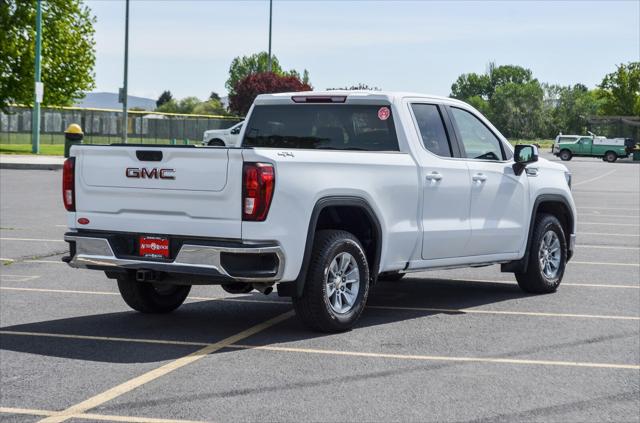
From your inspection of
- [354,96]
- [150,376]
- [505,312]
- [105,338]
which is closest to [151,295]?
[105,338]

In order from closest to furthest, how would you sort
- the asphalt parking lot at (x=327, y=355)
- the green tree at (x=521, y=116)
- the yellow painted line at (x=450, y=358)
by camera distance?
the asphalt parking lot at (x=327, y=355)
the yellow painted line at (x=450, y=358)
the green tree at (x=521, y=116)

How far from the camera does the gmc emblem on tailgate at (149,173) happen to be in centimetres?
799

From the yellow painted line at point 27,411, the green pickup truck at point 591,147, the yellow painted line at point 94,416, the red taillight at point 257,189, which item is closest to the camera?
the yellow painted line at point 94,416

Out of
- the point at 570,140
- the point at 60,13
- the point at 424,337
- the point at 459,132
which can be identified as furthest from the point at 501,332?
the point at 570,140

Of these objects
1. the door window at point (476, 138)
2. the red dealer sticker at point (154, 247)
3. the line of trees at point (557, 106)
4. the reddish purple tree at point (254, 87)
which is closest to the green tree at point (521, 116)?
the line of trees at point (557, 106)

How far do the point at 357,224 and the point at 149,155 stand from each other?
Answer: 1.85 metres

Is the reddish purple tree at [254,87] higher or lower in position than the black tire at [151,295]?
higher

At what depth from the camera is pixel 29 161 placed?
36.7 m

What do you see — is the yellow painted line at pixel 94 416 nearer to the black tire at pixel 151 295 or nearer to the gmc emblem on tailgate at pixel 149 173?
the gmc emblem on tailgate at pixel 149 173

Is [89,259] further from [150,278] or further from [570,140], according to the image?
[570,140]

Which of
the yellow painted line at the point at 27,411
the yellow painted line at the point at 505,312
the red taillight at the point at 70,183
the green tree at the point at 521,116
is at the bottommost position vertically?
the yellow painted line at the point at 27,411

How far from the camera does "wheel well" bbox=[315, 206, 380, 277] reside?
8641 mm

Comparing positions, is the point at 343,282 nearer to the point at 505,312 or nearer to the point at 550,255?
the point at 505,312

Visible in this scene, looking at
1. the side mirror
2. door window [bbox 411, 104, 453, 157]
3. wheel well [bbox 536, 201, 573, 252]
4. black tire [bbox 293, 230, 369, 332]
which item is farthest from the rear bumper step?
wheel well [bbox 536, 201, 573, 252]
